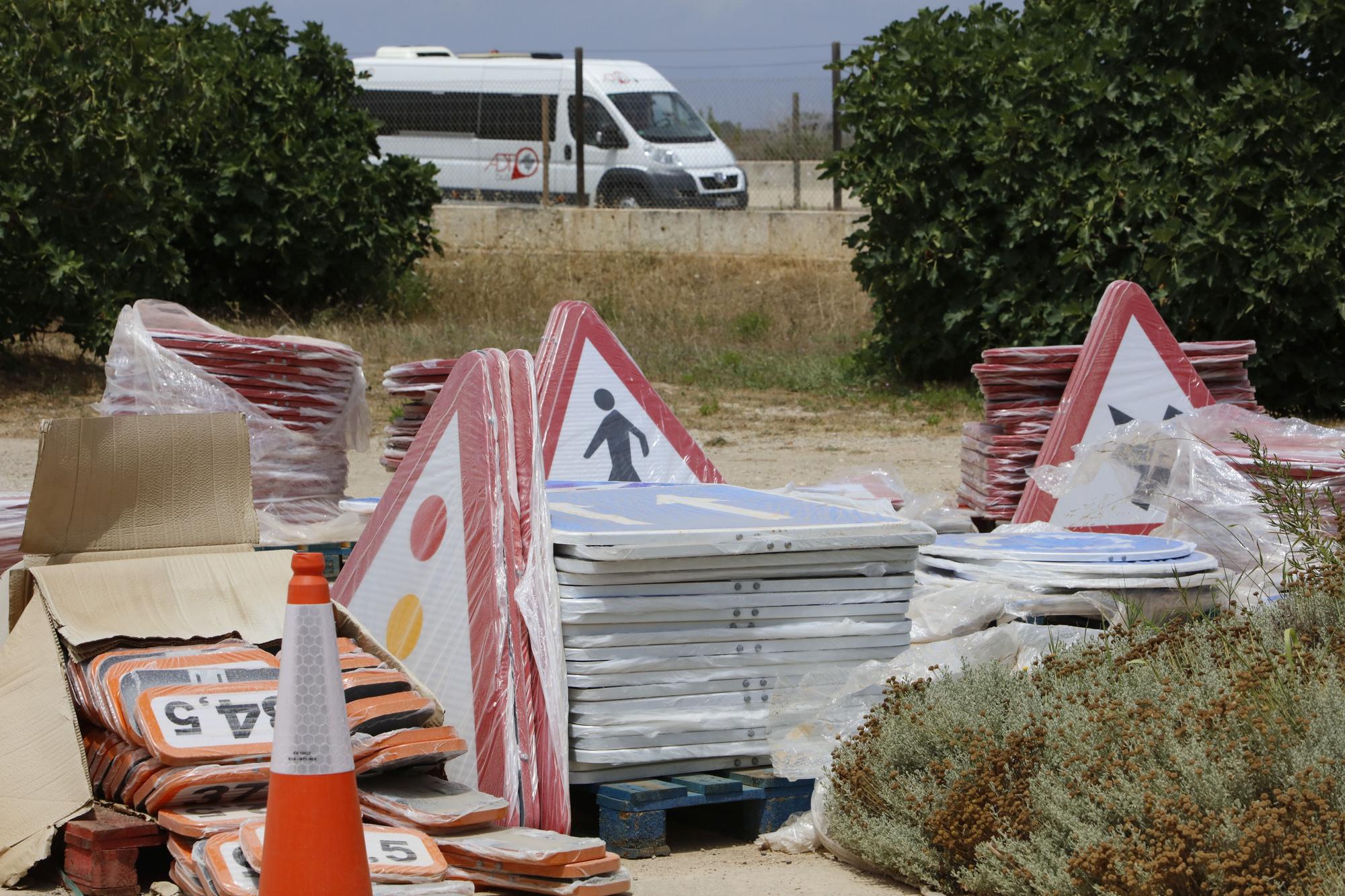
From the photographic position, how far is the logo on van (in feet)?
75.2

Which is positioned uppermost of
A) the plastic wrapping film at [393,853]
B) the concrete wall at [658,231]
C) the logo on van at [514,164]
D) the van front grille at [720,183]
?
the logo on van at [514,164]

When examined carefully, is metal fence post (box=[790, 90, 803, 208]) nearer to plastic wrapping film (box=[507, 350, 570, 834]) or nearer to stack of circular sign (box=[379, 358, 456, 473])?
stack of circular sign (box=[379, 358, 456, 473])

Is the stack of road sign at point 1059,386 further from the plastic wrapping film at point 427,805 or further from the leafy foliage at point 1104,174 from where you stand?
the leafy foliage at point 1104,174

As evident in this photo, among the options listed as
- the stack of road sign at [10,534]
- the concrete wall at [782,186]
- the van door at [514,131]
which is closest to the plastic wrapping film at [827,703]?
the stack of road sign at [10,534]

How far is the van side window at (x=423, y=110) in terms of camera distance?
77.8 feet

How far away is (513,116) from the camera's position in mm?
23109

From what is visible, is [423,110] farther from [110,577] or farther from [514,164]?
[110,577]

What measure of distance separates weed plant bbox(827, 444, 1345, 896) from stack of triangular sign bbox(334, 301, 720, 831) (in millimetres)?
833

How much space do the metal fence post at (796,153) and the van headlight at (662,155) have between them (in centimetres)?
168

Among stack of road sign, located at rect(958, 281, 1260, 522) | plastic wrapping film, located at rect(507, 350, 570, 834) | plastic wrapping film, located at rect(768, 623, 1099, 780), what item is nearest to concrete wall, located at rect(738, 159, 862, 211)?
stack of road sign, located at rect(958, 281, 1260, 522)

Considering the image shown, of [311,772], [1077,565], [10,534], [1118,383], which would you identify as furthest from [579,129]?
[311,772]

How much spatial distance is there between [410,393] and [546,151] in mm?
15441

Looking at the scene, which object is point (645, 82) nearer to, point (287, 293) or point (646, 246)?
point (646, 246)

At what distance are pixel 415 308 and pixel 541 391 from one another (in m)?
12.6
